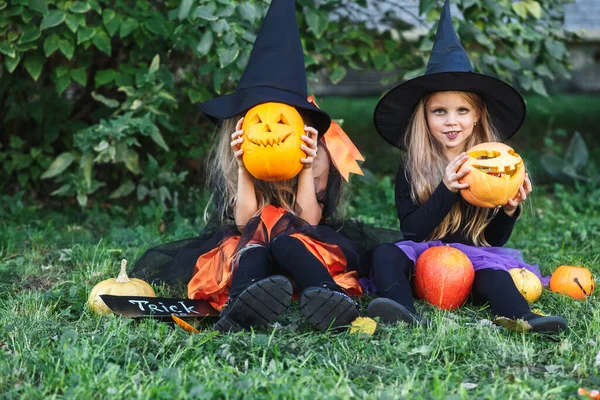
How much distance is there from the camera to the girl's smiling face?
3.97m

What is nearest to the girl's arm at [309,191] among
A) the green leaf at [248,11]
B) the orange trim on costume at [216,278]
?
the orange trim on costume at [216,278]

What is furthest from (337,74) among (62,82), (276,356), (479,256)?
(276,356)

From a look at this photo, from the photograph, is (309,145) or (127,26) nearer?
(309,145)

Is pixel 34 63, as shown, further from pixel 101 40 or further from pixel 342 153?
pixel 342 153

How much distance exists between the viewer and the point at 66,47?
4.88 m

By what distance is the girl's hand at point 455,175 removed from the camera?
11.8ft

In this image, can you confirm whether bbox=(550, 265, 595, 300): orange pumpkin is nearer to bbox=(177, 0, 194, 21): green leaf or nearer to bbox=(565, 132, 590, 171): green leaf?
bbox=(177, 0, 194, 21): green leaf

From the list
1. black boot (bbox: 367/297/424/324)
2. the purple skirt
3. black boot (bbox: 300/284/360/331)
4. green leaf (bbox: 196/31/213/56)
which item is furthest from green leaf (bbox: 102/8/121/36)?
black boot (bbox: 367/297/424/324)

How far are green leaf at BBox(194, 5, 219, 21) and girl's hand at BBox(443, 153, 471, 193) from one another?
1.73 m

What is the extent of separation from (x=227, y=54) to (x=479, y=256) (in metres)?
1.90

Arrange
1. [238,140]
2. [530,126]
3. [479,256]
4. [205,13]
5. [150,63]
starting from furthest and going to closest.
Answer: [530,126] → [150,63] → [205,13] → [479,256] → [238,140]

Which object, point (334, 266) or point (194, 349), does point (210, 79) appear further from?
point (194, 349)

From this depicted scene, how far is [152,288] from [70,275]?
0.59 m

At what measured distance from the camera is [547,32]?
5.67 metres
